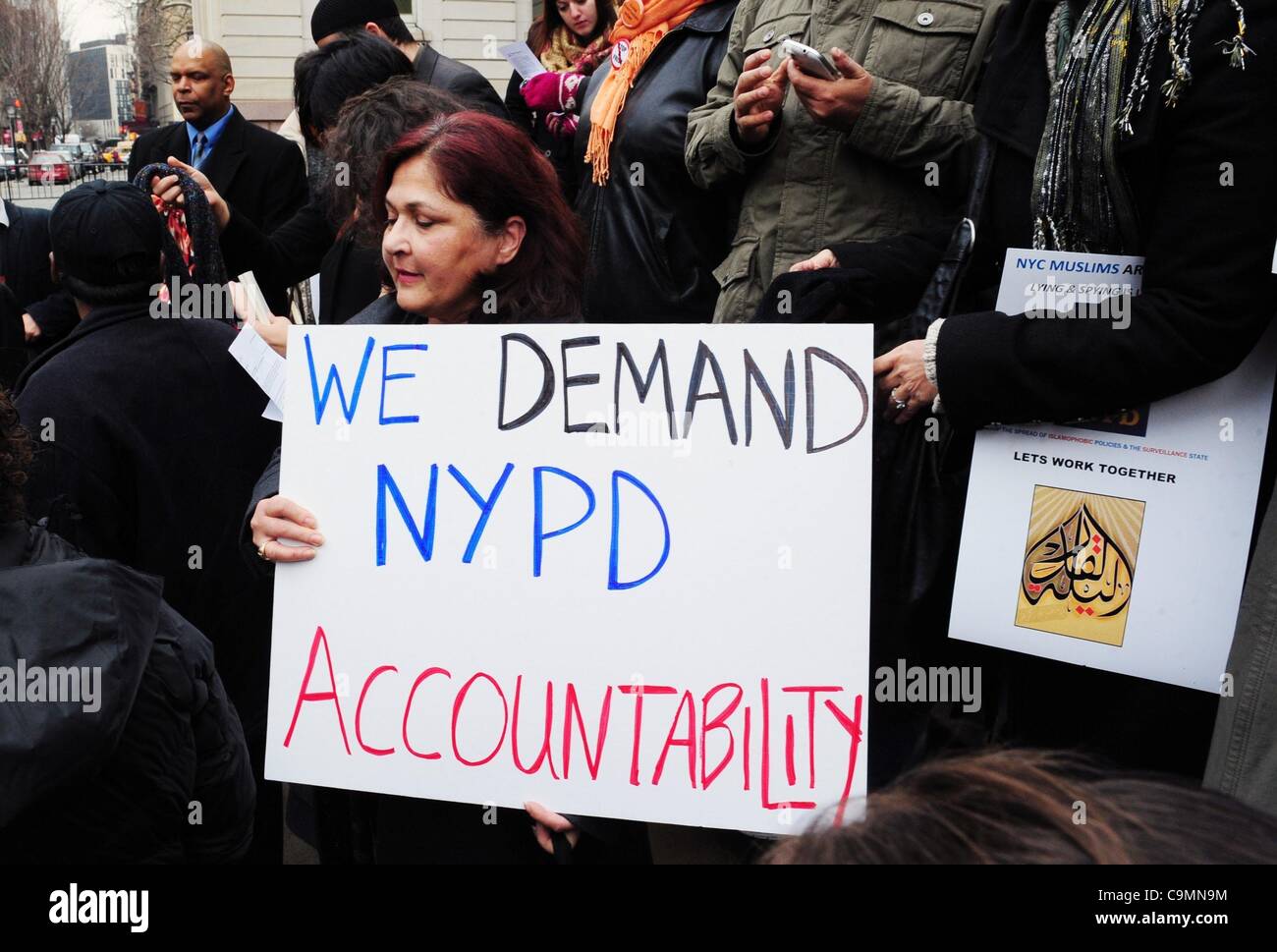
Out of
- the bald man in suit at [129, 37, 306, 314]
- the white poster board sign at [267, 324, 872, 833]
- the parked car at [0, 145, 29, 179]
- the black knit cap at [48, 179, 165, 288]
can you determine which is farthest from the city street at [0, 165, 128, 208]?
the white poster board sign at [267, 324, 872, 833]

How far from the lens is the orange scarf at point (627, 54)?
132 inches

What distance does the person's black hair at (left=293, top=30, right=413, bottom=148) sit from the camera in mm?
3826

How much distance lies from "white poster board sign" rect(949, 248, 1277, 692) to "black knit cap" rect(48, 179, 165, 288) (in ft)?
5.89

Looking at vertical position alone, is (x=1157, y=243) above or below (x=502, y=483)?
above

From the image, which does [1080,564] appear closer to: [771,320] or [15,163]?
[771,320]

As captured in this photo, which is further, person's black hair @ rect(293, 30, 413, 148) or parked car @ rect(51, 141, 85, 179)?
parked car @ rect(51, 141, 85, 179)

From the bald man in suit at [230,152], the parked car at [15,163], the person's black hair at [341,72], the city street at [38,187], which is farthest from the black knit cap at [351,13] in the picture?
the parked car at [15,163]

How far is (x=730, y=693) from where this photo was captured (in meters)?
1.64

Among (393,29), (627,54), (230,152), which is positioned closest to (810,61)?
(627,54)

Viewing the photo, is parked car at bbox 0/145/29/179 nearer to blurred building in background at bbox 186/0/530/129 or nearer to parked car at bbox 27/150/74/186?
parked car at bbox 27/150/74/186

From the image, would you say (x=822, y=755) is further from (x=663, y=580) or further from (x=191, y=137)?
Result: (x=191, y=137)

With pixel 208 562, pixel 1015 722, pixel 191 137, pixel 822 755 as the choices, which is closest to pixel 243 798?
pixel 208 562

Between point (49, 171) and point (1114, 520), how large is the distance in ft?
129

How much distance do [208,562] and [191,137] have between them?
3286 millimetres
